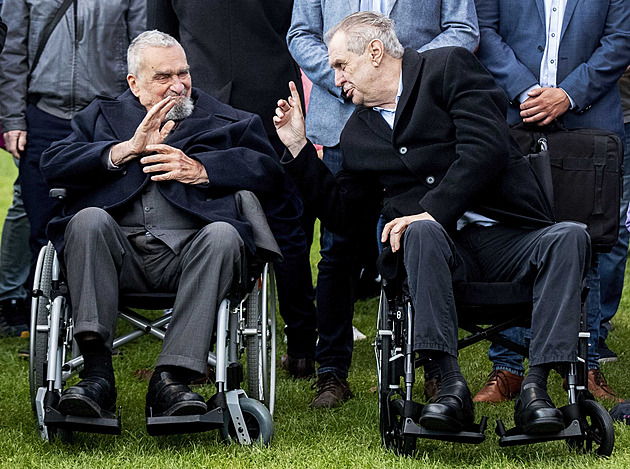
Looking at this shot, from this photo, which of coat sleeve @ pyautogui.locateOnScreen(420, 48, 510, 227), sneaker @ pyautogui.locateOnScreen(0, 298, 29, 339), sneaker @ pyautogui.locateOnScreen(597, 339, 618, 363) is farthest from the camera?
sneaker @ pyautogui.locateOnScreen(0, 298, 29, 339)

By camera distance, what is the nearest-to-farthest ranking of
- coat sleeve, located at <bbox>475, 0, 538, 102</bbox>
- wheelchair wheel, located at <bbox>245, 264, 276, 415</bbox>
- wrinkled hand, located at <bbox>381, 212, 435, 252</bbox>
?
wrinkled hand, located at <bbox>381, 212, 435, 252</bbox>
wheelchair wheel, located at <bbox>245, 264, 276, 415</bbox>
coat sleeve, located at <bbox>475, 0, 538, 102</bbox>

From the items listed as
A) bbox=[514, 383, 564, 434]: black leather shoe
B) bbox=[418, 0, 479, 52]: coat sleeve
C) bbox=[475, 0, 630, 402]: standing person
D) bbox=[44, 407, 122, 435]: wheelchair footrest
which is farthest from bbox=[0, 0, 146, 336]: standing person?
bbox=[514, 383, 564, 434]: black leather shoe

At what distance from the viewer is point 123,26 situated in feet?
19.0

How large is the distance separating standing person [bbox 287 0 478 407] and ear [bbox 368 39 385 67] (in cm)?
65

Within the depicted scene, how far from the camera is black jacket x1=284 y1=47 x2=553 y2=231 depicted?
4082mm

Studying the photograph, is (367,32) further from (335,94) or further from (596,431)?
(596,431)

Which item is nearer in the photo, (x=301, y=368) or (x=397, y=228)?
(x=397, y=228)

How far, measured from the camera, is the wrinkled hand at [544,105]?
191 inches

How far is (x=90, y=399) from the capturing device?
3.75 m

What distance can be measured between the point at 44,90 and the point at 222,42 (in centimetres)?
105

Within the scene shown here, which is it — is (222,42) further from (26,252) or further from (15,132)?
(26,252)

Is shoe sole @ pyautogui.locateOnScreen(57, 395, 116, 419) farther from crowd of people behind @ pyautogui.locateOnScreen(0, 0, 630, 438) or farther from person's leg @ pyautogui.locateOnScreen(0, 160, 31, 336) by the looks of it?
person's leg @ pyautogui.locateOnScreen(0, 160, 31, 336)

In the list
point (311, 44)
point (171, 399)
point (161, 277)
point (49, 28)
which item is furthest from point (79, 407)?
point (49, 28)

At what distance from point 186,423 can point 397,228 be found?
103 centimetres
